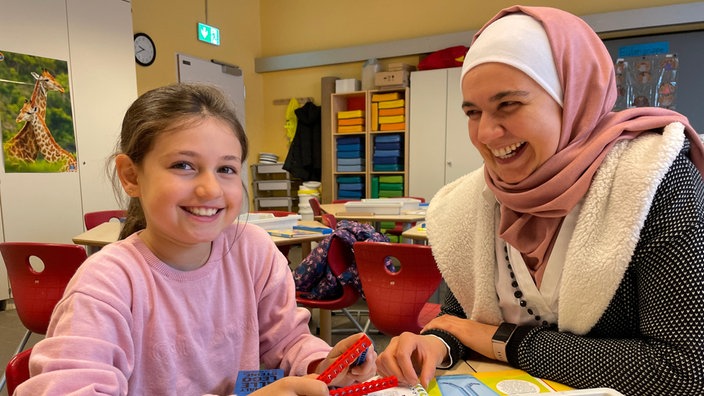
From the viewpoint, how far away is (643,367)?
73 cm

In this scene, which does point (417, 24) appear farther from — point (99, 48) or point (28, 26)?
point (28, 26)

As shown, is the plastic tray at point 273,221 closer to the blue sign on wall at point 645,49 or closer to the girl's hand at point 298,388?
the girl's hand at point 298,388

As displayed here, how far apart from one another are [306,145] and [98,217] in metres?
3.21

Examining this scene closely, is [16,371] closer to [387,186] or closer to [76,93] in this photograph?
[76,93]

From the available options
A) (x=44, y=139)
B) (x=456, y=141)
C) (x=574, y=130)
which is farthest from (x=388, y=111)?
(x=574, y=130)

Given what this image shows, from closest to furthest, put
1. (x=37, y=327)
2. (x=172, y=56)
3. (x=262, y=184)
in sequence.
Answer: (x=37, y=327) < (x=172, y=56) < (x=262, y=184)

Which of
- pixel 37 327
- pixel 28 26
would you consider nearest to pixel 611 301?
pixel 37 327

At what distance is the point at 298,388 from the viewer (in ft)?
2.27

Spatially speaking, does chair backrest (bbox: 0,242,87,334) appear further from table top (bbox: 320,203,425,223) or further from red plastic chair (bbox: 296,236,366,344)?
table top (bbox: 320,203,425,223)

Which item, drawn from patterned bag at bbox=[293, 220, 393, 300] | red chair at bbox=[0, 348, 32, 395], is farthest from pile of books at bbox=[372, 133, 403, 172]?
red chair at bbox=[0, 348, 32, 395]

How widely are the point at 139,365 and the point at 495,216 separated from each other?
82 centimetres

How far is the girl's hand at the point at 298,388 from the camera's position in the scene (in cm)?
68

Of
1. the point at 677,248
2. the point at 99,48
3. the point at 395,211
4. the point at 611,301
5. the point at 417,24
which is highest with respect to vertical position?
the point at 417,24

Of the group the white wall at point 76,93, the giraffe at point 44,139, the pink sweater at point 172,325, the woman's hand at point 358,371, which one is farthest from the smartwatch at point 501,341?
the giraffe at point 44,139
